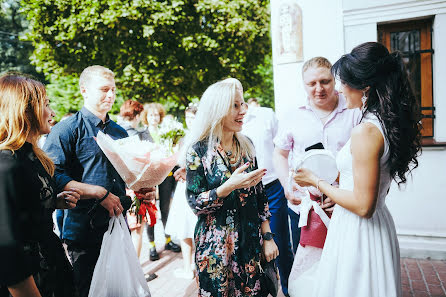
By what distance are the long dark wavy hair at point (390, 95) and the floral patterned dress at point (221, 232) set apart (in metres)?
0.96

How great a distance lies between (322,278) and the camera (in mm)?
2039

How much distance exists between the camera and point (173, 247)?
5.74 metres

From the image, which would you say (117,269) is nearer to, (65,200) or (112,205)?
(112,205)

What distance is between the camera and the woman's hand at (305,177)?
85.6 inches

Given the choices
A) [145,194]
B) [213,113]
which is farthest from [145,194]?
[213,113]

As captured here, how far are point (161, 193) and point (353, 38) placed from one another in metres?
3.98

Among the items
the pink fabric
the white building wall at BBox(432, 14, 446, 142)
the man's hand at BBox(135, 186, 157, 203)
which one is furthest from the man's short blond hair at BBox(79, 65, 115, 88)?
the white building wall at BBox(432, 14, 446, 142)

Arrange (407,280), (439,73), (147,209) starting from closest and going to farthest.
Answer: (147,209)
(407,280)
(439,73)

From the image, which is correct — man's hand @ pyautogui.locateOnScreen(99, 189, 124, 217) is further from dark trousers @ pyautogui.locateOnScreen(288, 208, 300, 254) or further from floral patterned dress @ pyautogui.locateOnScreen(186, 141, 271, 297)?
dark trousers @ pyautogui.locateOnScreen(288, 208, 300, 254)

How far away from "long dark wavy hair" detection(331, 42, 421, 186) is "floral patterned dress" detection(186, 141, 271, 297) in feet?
3.15

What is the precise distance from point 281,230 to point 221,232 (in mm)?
1866

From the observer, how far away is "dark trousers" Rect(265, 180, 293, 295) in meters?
3.86

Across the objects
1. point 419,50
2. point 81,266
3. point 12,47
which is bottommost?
point 81,266

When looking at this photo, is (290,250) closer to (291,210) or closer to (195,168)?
(291,210)
